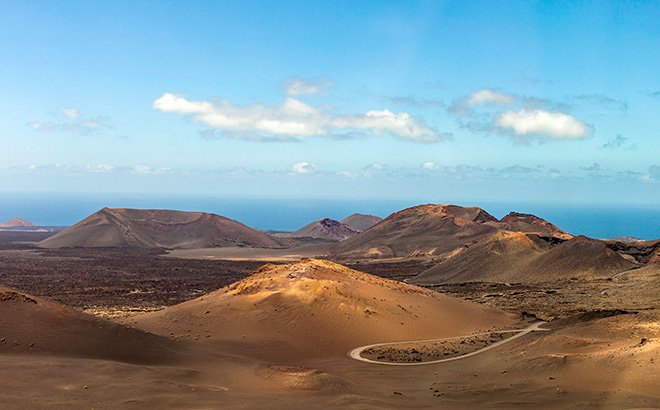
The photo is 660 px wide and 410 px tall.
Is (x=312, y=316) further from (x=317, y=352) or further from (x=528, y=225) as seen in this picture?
(x=528, y=225)

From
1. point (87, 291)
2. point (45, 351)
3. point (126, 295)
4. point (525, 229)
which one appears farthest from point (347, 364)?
point (525, 229)

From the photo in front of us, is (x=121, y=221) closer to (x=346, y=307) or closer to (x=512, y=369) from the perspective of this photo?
(x=346, y=307)

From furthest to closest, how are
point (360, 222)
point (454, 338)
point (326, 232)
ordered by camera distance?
point (360, 222), point (326, 232), point (454, 338)

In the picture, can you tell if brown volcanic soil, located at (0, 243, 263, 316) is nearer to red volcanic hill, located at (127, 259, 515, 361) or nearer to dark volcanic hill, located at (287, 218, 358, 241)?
red volcanic hill, located at (127, 259, 515, 361)

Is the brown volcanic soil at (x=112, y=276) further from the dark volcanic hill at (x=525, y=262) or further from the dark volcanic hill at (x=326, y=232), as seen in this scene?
the dark volcanic hill at (x=326, y=232)

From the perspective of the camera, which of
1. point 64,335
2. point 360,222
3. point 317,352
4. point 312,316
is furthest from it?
point 360,222

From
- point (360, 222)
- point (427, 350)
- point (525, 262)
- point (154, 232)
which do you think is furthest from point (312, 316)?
point (360, 222)
